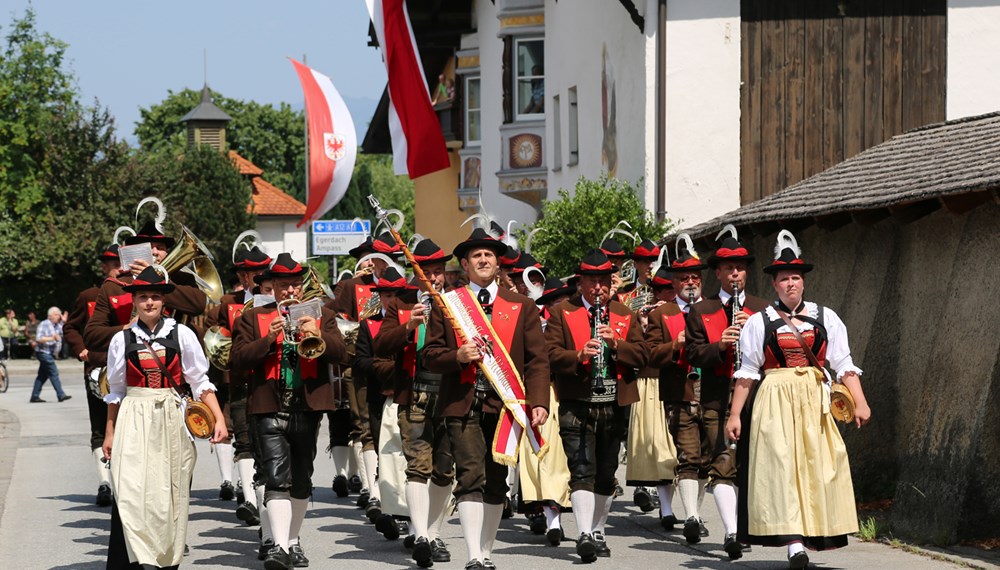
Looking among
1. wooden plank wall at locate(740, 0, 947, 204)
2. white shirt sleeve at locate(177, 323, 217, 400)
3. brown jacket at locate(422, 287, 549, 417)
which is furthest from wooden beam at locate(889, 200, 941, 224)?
wooden plank wall at locate(740, 0, 947, 204)

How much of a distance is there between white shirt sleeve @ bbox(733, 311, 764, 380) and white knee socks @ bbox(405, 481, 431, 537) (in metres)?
2.23

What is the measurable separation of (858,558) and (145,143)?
294 ft

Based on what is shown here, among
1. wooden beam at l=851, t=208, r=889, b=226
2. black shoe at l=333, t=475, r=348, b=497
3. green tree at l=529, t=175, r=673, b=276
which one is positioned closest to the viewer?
wooden beam at l=851, t=208, r=889, b=226

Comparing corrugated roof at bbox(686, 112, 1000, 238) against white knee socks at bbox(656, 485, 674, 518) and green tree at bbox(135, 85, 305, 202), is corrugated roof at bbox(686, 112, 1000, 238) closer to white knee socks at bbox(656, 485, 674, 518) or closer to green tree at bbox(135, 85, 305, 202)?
white knee socks at bbox(656, 485, 674, 518)

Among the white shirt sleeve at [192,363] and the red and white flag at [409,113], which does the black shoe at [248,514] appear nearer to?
the white shirt sleeve at [192,363]

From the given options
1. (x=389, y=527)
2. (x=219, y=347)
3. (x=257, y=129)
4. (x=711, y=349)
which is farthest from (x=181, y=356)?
(x=257, y=129)

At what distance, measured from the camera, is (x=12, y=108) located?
65.2 meters

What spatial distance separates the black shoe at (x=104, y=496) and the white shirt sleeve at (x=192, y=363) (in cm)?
503

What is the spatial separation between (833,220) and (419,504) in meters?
5.63

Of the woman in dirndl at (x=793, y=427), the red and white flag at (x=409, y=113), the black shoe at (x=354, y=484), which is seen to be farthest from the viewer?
the red and white flag at (x=409, y=113)

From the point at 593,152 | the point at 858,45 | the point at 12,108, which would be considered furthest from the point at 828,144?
the point at 12,108

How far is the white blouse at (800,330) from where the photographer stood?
384 inches

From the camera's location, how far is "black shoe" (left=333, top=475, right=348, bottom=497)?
14.6 m

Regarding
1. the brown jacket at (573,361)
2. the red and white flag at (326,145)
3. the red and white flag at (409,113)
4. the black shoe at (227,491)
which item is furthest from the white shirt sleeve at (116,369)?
the red and white flag at (326,145)
